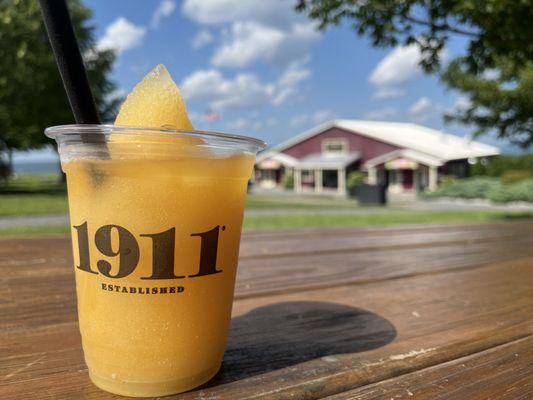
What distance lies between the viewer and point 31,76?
17.0 metres

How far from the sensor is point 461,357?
2.78 ft

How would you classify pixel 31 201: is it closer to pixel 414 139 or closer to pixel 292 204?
pixel 292 204

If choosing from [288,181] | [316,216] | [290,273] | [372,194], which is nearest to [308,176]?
[288,181]

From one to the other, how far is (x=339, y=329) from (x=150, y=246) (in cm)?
53

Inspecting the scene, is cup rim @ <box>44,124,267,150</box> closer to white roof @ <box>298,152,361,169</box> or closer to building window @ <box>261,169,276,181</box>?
white roof @ <box>298,152,361,169</box>

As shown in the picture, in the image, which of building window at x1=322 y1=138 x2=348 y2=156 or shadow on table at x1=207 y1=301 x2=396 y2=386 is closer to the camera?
shadow on table at x1=207 y1=301 x2=396 y2=386

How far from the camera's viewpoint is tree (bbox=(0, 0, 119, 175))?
1628cm

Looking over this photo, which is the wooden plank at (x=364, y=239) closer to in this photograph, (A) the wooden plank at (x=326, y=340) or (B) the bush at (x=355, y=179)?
(A) the wooden plank at (x=326, y=340)

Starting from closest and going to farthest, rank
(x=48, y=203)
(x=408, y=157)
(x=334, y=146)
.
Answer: (x=48, y=203) < (x=408, y=157) < (x=334, y=146)

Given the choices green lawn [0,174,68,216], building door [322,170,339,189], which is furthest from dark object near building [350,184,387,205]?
building door [322,170,339,189]

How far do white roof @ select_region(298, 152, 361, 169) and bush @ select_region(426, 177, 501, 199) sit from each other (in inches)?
Answer: 313

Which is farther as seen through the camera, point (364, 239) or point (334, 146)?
point (334, 146)

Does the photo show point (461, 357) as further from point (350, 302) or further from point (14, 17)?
point (14, 17)

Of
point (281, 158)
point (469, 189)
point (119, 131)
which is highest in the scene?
point (281, 158)
